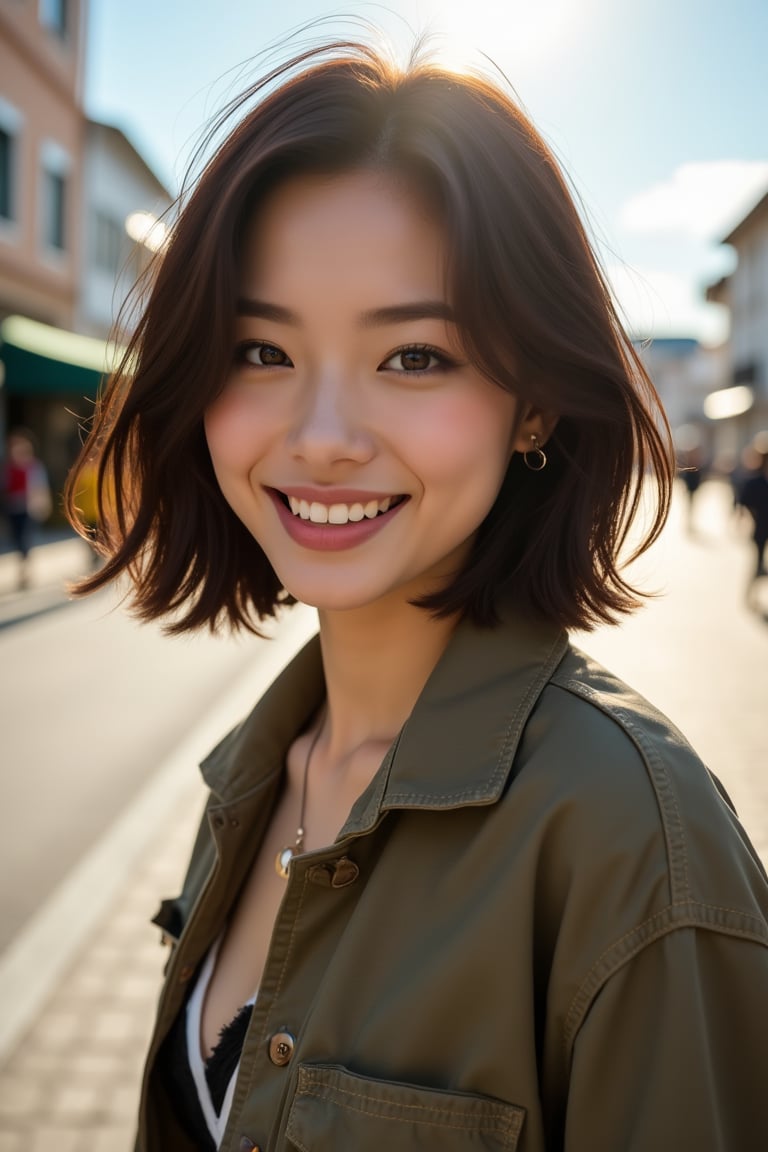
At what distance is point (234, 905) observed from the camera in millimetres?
1837

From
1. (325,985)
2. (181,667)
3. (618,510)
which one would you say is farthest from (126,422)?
(181,667)

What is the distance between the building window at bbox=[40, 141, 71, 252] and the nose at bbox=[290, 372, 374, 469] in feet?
67.5

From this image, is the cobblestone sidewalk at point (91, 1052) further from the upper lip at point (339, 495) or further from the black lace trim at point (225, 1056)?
the upper lip at point (339, 495)

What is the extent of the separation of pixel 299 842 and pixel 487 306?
38.1 inches

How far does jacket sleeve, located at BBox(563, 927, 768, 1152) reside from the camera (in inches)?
40.6

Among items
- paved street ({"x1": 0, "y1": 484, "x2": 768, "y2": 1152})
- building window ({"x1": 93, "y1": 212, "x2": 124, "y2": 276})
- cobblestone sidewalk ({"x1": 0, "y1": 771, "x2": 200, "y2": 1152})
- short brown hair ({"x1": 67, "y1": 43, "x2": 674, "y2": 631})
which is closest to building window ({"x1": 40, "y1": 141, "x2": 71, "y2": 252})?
building window ({"x1": 93, "y1": 212, "x2": 124, "y2": 276})

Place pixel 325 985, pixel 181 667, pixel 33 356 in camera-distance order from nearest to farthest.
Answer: pixel 325 985 < pixel 181 667 < pixel 33 356

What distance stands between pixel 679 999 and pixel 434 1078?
Answer: 336 mm

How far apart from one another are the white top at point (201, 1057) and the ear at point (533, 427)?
94cm

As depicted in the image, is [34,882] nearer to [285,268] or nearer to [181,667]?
[285,268]

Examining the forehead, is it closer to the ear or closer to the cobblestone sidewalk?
the ear

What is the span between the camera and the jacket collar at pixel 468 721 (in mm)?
1300

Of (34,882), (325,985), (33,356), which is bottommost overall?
(34,882)

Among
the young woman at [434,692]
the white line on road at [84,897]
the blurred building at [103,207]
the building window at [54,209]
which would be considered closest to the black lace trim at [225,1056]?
the young woman at [434,692]
